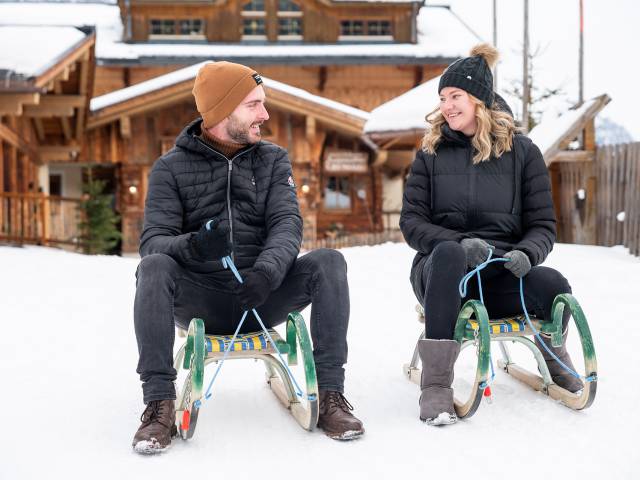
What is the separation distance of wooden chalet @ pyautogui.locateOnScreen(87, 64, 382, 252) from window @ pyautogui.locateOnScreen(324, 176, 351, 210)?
0.08 ft

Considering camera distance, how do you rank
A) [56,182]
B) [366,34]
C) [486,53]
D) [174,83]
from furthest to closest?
1. [366,34]
2. [56,182]
3. [174,83]
4. [486,53]

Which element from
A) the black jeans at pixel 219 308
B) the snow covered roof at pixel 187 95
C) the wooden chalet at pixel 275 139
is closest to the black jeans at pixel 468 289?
the black jeans at pixel 219 308

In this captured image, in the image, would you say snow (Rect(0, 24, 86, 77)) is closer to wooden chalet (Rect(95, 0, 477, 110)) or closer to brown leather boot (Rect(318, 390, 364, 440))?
wooden chalet (Rect(95, 0, 477, 110))

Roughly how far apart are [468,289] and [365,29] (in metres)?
19.2

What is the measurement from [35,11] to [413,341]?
21.8 meters

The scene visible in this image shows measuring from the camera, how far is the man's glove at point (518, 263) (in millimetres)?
3734

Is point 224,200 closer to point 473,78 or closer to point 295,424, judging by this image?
point 295,424

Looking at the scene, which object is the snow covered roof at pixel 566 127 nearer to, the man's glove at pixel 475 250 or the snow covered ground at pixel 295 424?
the snow covered ground at pixel 295 424

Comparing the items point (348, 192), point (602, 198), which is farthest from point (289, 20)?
point (602, 198)

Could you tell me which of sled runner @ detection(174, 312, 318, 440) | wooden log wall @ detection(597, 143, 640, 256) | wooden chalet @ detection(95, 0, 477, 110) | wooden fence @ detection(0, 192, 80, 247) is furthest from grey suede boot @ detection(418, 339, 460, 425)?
wooden chalet @ detection(95, 0, 477, 110)

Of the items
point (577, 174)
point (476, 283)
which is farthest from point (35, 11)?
point (476, 283)

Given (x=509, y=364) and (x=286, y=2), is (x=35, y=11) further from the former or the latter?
(x=509, y=364)

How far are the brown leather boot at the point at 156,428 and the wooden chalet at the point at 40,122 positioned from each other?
9.38 metres

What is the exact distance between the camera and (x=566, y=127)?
1266 cm
